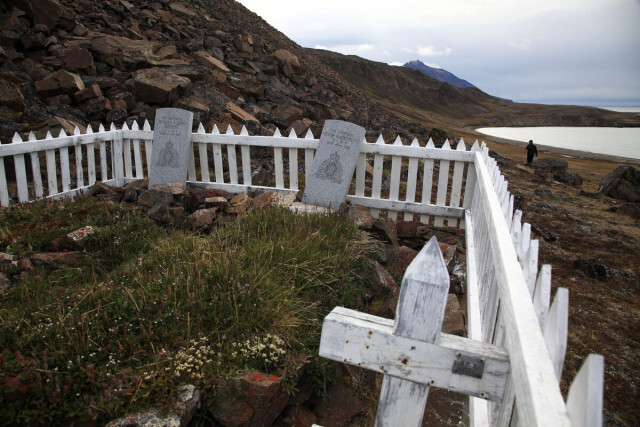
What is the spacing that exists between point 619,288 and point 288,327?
434 centimetres

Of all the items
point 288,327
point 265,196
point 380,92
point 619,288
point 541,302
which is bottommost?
point 619,288

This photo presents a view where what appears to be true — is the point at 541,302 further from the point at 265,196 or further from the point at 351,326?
the point at 265,196

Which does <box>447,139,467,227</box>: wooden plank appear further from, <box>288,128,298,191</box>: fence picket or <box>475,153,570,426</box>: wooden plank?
<box>475,153,570,426</box>: wooden plank

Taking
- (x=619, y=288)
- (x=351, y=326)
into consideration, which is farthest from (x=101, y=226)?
(x=619, y=288)

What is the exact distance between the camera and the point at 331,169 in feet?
21.1

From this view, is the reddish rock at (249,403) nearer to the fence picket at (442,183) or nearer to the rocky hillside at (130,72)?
the fence picket at (442,183)

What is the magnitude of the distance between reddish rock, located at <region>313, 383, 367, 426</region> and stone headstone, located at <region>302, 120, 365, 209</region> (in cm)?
374

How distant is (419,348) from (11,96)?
36.0 ft

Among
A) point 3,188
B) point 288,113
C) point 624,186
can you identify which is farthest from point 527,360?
point 624,186

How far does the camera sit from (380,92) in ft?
341

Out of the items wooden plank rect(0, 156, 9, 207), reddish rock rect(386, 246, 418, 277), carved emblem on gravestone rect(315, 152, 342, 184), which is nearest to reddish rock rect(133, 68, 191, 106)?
wooden plank rect(0, 156, 9, 207)

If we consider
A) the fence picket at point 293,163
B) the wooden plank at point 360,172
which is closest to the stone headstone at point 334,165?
the wooden plank at point 360,172

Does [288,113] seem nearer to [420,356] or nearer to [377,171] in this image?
[377,171]

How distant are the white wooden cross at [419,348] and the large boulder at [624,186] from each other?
1436cm
